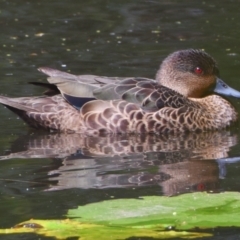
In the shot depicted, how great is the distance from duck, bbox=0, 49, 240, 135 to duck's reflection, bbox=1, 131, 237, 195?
0.44 ft

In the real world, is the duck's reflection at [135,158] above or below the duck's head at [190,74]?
below

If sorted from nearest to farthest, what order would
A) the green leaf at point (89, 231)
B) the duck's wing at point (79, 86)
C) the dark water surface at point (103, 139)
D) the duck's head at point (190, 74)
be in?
the green leaf at point (89, 231) → the dark water surface at point (103, 139) → the duck's wing at point (79, 86) → the duck's head at point (190, 74)

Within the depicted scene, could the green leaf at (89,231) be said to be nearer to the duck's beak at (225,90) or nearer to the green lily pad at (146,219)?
the green lily pad at (146,219)

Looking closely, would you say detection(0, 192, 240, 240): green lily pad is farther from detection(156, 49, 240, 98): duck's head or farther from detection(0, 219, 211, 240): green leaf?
detection(156, 49, 240, 98): duck's head

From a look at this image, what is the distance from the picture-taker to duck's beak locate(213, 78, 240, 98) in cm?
973

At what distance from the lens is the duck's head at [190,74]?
31.8ft

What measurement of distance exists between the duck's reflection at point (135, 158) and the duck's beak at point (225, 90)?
63 centimetres

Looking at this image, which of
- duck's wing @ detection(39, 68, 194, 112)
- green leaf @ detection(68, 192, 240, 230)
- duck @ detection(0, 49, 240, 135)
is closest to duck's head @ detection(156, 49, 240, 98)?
duck @ detection(0, 49, 240, 135)

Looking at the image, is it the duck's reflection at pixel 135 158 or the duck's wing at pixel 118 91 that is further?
the duck's wing at pixel 118 91

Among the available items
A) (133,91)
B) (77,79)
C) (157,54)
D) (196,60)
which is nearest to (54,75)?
(77,79)

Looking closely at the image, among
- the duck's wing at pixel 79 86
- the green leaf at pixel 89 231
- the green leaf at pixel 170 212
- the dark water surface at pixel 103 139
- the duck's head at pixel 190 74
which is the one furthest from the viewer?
the duck's head at pixel 190 74

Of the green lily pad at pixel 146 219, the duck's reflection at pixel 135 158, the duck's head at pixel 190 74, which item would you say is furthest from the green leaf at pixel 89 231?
the duck's head at pixel 190 74

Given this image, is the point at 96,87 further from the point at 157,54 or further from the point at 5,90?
the point at 157,54

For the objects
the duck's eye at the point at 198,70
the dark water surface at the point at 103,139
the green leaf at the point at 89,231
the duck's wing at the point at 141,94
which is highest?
the green leaf at the point at 89,231
